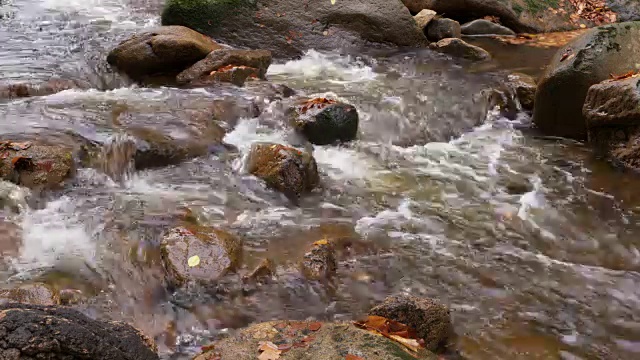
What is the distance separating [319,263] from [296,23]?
717cm

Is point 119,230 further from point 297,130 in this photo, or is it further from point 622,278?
point 622,278

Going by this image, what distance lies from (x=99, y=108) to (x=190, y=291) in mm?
4124

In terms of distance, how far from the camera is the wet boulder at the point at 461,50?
427 inches

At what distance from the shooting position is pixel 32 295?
4203 mm

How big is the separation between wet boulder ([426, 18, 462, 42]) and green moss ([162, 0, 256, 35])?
3.97m

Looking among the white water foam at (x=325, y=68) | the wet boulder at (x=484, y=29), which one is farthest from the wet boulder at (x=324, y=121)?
the wet boulder at (x=484, y=29)

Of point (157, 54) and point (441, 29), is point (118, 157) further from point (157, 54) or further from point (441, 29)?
point (441, 29)

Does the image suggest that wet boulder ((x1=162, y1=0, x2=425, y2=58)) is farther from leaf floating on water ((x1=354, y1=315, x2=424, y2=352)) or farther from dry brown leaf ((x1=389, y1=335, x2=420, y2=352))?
dry brown leaf ((x1=389, y1=335, x2=420, y2=352))

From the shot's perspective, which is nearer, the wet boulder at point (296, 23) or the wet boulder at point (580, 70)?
the wet boulder at point (580, 70)

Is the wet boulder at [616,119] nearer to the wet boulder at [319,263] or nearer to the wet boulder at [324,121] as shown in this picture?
the wet boulder at [324,121]

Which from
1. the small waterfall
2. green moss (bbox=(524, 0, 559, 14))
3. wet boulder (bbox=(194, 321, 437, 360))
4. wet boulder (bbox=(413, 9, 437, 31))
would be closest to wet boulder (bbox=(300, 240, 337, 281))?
wet boulder (bbox=(194, 321, 437, 360))

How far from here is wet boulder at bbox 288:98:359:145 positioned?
7387mm

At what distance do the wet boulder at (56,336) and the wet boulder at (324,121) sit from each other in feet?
16.1

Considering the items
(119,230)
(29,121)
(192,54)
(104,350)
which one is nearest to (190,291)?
(119,230)
